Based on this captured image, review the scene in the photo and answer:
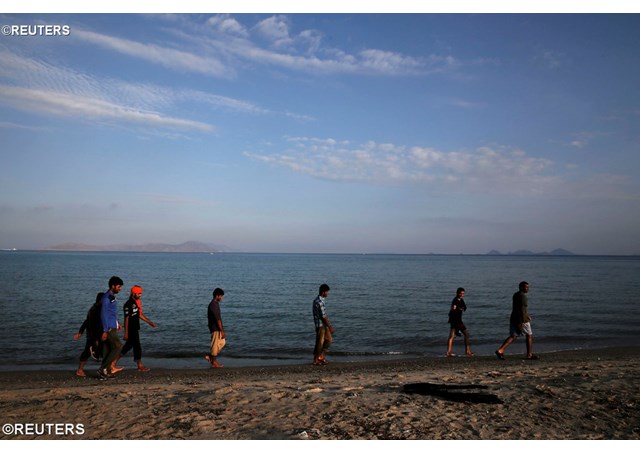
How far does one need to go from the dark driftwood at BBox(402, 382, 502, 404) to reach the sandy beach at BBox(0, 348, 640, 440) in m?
0.03

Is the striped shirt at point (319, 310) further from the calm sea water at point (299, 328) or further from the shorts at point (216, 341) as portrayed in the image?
the calm sea water at point (299, 328)

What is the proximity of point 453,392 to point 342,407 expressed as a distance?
2049mm

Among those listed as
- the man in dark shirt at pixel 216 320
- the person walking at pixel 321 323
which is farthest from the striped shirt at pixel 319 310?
the man in dark shirt at pixel 216 320

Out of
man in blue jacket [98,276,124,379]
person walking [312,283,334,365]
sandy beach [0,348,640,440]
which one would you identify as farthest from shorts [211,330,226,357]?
person walking [312,283,334,365]

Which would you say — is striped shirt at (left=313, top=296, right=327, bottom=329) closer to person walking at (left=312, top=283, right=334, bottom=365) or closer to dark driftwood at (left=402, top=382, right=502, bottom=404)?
person walking at (left=312, top=283, right=334, bottom=365)

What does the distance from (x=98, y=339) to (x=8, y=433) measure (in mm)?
4062

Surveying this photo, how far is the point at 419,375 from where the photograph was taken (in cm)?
1039

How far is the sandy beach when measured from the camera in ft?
20.2

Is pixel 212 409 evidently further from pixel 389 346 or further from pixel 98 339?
pixel 389 346

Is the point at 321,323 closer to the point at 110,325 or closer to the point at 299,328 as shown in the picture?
the point at 110,325

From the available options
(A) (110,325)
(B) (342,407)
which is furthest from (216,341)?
(B) (342,407)

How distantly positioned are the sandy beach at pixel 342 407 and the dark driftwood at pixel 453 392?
1.3 inches

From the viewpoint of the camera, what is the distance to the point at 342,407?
7.11m

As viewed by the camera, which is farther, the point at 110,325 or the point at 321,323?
the point at 321,323
